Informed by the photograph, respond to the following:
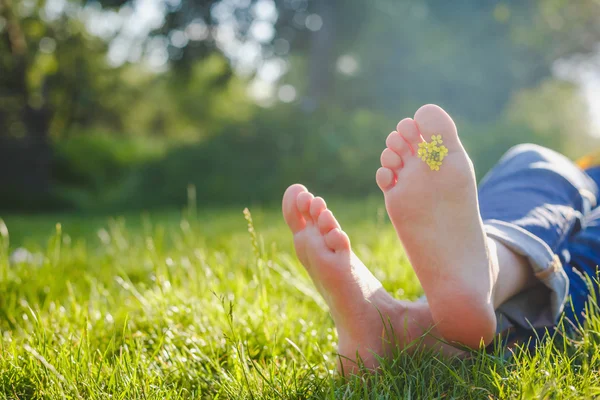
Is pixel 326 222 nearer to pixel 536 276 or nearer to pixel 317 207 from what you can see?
pixel 317 207

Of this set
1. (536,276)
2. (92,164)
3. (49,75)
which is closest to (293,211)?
(536,276)

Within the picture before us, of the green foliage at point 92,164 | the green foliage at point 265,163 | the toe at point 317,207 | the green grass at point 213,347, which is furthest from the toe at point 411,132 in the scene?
the green foliage at point 92,164

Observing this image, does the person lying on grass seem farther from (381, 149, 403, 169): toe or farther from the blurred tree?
the blurred tree

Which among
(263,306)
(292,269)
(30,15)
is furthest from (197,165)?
(30,15)

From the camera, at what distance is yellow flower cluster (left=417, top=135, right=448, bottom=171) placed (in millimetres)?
950

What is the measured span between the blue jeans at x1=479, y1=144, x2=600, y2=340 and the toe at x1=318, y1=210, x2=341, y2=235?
34 centimetres

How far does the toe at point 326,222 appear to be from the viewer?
965 millimetres

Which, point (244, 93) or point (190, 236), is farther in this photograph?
point (244, 93)

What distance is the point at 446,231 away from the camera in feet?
3.08

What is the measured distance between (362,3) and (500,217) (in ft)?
25.3

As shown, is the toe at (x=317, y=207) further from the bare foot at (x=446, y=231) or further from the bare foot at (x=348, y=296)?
the bare foot at (x=446, y=231)

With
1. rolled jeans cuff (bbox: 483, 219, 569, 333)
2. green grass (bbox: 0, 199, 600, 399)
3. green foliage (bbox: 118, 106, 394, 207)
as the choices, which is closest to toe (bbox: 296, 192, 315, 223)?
green grass (bbox: 0, 199, 600, 399)

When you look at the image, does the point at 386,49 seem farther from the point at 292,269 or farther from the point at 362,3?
the point at 292,269

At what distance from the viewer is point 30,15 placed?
11.1m
